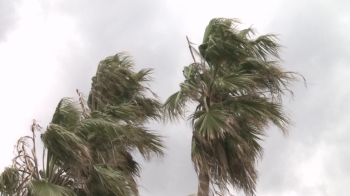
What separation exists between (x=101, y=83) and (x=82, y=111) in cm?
153

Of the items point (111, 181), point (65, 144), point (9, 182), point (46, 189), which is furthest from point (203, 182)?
point (9, 182)

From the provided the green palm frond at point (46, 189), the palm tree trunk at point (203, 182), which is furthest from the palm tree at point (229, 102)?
the green palm frond at point (46, 189)

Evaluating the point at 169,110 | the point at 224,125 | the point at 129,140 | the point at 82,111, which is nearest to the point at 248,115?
the point at 224,125

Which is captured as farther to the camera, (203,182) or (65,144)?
(203,182)

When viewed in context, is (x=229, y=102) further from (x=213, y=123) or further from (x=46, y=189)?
(x=46, y=189)

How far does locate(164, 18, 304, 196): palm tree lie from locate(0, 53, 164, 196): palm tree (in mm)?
1189

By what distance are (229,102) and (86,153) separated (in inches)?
98.7

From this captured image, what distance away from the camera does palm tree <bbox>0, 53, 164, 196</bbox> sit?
8.65 m

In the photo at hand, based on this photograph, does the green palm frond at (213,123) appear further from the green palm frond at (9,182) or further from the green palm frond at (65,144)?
the green palm frond at (9,182)

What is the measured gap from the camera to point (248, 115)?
Result: 9.12 m

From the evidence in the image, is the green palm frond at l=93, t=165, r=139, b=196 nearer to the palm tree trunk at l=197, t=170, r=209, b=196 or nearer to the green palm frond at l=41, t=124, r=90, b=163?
the green palm frond at l=41, t=124, r=90, b=163

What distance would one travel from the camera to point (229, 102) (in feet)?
30.8

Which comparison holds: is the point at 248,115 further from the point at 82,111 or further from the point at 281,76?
the point at 82,111

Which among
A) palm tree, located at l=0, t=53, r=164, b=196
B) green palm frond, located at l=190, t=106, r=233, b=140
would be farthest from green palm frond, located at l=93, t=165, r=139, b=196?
green palm frond, located at l=190, t=106, r=233, b=140
